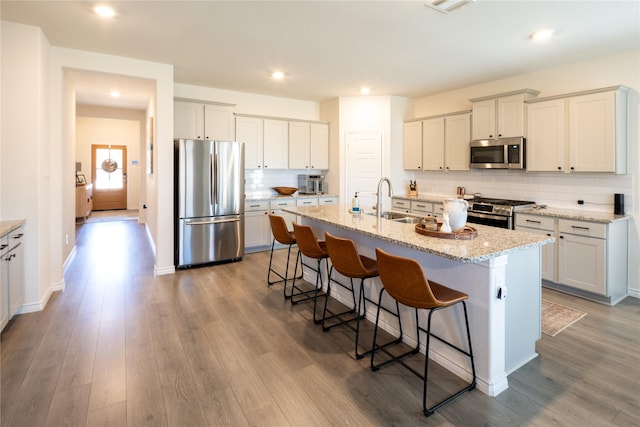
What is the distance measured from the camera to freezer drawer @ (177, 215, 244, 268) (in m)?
4.75

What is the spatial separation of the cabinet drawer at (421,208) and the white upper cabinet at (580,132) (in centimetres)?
141

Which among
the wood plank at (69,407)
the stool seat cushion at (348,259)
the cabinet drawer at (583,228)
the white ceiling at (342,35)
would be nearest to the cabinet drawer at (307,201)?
the white ceiling at (342,35)

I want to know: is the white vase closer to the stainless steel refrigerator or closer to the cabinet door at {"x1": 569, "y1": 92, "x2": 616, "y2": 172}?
the cabinet door at {"x1": 569, "y1": 92, "x2": 616, "y2": 172}

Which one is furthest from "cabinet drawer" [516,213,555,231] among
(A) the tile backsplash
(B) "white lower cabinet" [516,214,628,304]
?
(A) the tile backsplash

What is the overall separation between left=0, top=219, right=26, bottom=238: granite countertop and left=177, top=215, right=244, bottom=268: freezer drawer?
1762 mm

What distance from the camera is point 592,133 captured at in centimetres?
381

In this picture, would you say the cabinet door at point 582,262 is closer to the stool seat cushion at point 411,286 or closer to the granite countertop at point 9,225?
the stool seat cushion at point 411,286

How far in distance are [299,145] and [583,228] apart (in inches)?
170

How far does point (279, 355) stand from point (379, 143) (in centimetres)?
438

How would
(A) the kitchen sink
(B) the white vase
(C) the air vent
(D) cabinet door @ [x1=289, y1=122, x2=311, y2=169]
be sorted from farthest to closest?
(D) cabinet door @ [x1=289, y1=122, x2=311, y2=169] → (A) the kitchen sink → (C) the air vent → (B) the white vase

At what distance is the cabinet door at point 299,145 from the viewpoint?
6223mm

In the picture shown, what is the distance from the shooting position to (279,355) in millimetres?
2584

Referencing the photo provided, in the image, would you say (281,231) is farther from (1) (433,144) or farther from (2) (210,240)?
(1) (433,144)

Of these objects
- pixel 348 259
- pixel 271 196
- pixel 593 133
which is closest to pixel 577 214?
pixel 593 133
